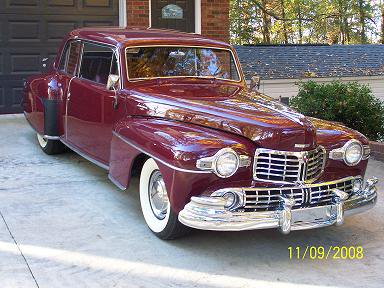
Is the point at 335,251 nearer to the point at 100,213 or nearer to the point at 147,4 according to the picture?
the point at 100,213

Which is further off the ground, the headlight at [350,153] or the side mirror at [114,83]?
the side mirror at [114,83]

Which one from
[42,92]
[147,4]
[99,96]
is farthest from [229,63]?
[147,4]

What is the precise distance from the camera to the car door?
5535mm

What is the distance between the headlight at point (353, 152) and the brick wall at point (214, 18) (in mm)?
6864

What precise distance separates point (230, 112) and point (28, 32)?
6.62 meters

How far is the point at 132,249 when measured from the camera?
4312 mm

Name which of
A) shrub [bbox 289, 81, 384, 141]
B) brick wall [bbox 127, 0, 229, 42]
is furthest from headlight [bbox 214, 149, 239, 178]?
brick wall [bbox 127, 0, 229, 42]

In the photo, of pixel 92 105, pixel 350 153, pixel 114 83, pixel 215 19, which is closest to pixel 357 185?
pixel 350 153

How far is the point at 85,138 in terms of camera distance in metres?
6.04

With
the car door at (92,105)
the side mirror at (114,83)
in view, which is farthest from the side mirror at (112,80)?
the car door at (92,105)

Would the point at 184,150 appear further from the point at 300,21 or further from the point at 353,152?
the point at 300,21

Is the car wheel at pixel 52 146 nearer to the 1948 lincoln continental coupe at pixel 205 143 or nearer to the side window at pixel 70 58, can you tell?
the side window at pixel 70 58

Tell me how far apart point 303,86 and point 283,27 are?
16928mm

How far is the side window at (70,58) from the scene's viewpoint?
6548mm
